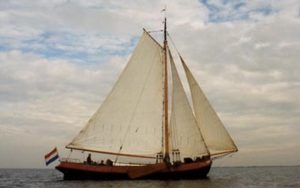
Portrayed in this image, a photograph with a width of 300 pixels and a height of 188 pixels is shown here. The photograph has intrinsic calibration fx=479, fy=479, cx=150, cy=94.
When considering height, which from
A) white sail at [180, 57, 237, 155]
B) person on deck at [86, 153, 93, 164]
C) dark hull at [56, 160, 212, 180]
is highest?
white sail at [180, 57, 237, 155]

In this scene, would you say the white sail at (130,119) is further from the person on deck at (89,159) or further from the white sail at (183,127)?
the white sail at (183,127)

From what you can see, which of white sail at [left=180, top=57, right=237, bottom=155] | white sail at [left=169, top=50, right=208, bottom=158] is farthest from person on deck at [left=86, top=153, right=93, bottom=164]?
white sail at [left=180, top=57, right=237, bottom=155]

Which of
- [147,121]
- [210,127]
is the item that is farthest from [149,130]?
[210,127]

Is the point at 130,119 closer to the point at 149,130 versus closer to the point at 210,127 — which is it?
the point at 149,130

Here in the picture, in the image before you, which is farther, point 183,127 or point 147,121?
point 147,121

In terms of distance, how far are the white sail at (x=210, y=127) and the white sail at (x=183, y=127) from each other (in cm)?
99

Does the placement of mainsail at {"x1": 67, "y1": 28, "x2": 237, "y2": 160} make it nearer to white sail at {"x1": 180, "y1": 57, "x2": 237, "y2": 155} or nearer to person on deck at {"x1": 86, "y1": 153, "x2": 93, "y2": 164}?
white sail at {"x1": 180, "y1": 57, "x2": 237, "y2": 155}

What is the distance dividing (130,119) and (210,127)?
9.53 m

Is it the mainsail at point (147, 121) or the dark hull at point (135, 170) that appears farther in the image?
the mainsail at point (147, 121)

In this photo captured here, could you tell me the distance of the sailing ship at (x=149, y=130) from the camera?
55.8m

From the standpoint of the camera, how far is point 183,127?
5653 cm

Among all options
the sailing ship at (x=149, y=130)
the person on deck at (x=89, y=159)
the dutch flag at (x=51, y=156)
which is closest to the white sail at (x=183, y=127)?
the sailing ship at (x=149, y=130)

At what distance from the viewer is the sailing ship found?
183ft

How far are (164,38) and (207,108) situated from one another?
11.3 meters
